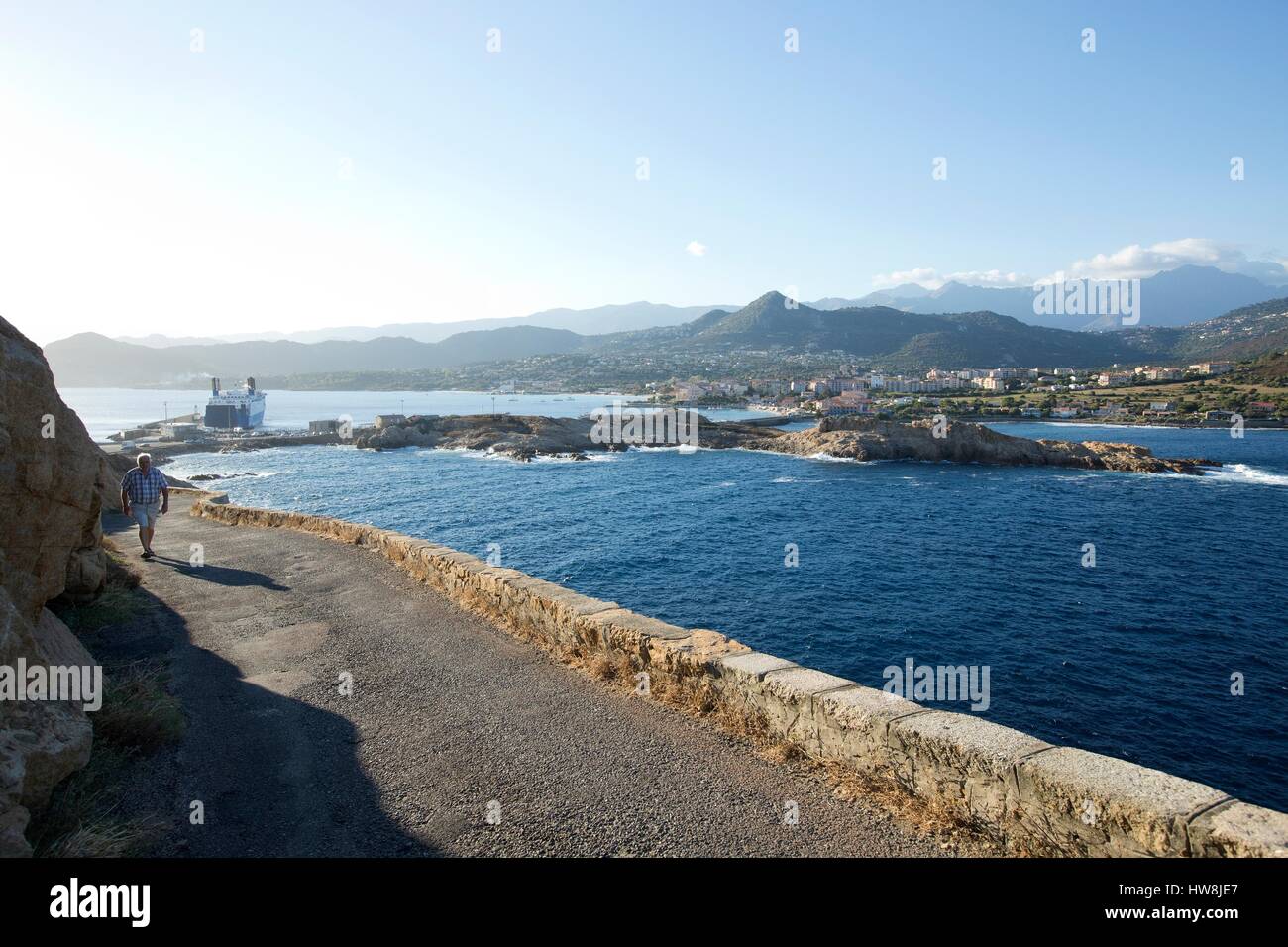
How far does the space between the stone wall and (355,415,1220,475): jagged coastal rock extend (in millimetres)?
61035

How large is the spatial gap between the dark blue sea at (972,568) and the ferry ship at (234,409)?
2166 inches

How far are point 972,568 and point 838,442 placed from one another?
44.0 meters

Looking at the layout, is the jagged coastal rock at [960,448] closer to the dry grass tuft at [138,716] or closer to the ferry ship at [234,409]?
the dry grass tuft at [138,716]

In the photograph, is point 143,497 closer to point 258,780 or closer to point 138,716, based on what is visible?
point 138,716

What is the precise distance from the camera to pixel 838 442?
69062 mm

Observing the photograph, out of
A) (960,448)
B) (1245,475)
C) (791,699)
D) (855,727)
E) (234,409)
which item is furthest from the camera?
(234,409)

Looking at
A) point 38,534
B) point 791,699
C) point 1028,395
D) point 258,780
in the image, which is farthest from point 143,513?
point 1028,395

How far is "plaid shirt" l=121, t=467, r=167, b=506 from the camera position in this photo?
12773mm

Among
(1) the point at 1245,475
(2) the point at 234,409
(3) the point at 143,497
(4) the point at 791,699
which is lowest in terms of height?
(1) the point at 1245,475

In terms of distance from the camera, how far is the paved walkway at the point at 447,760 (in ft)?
14.5

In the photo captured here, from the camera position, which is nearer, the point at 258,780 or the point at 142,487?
the point at 258,780

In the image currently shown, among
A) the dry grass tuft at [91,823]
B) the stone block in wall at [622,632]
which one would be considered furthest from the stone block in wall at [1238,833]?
the dry grass tuft at [91,823]

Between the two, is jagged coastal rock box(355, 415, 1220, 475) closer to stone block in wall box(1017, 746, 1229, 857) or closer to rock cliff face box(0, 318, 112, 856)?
rock cliff face box(0, 318, 112, 856)

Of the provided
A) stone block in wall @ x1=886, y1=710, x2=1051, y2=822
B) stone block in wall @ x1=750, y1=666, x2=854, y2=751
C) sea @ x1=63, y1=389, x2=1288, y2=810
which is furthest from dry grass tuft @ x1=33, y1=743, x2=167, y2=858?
sea @ x1=63, y1=389, x2=1288, y2=810
